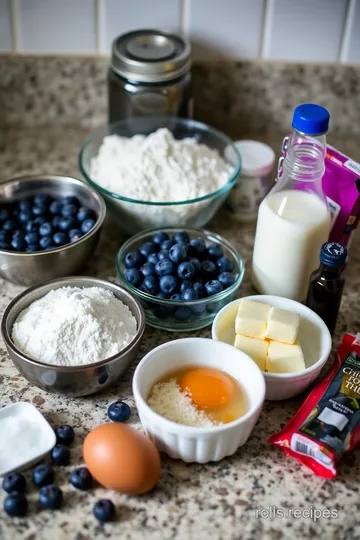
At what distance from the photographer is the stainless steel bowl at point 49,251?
1225 mm

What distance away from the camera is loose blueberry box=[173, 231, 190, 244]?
1.28 meters

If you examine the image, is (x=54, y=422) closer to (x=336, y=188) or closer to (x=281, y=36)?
(x=336, y=188)

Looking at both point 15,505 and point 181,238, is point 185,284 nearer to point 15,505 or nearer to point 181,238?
point 181,238

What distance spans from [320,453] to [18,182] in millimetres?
788

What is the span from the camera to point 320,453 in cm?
98

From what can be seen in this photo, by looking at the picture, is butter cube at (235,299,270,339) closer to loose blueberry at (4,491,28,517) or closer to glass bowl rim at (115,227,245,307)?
glass bowl rim at (115,227,245,307)

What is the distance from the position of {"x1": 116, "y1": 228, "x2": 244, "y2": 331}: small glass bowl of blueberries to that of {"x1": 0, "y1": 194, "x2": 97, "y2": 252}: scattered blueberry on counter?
0.11 metres

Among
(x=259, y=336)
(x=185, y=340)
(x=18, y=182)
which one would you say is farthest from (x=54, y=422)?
(x=18, y=182)

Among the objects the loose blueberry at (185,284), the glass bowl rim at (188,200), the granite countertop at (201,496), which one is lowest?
the granite countertop at (201,496)

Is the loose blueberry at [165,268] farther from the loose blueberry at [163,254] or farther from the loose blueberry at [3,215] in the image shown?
the loose blueberry at [3,215]

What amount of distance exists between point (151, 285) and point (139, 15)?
68cm

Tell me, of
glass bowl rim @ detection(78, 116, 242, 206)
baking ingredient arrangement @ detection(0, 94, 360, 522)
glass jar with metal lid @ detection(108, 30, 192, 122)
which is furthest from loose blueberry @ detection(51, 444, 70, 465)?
glass jar with metal lid @ detection(108, 30, 192, 122)

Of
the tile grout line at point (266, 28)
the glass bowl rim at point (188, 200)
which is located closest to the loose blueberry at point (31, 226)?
the glass bowl rim at point (188, 200)

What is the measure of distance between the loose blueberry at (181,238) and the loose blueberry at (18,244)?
279 mm
